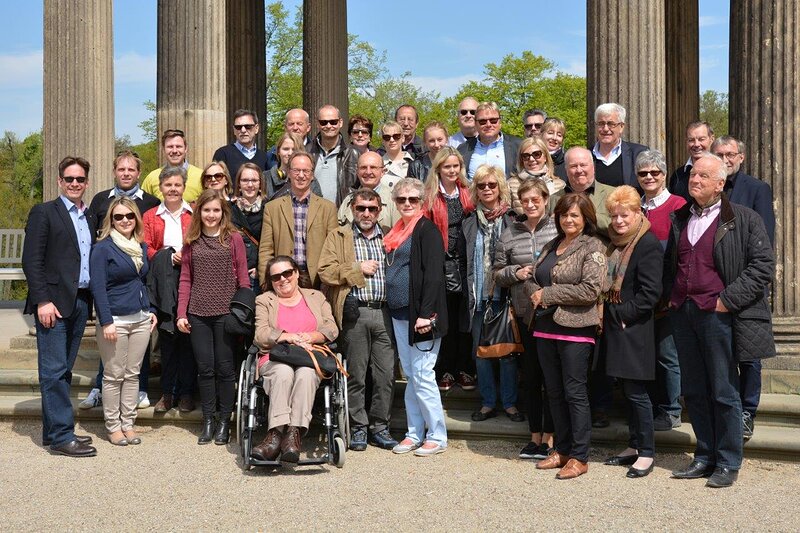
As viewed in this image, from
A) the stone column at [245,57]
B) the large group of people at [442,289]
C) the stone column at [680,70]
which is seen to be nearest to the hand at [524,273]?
the large group of people at [442,289]

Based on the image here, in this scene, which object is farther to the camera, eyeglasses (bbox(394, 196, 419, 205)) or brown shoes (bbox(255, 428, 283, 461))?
eyeglasses (bbox(394, 196, 419, 205))

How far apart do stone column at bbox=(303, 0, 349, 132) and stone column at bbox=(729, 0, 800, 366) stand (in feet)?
28.2

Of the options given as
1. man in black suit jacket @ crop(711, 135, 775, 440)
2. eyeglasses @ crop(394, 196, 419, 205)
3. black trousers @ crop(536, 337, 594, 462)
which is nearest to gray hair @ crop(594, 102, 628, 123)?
man in black suit jacket @ crop(711, 135, 775, 440)

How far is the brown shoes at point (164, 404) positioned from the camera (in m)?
10.6

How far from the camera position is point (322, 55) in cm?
1767

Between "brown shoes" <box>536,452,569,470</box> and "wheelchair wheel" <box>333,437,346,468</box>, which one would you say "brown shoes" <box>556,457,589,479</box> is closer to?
"brown shoes" <box>536,452,569,470</box>

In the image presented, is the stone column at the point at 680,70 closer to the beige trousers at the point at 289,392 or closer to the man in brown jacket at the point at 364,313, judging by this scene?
the man in brown jacket at the point at 364,313

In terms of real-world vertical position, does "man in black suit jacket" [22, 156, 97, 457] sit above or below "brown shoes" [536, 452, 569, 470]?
above

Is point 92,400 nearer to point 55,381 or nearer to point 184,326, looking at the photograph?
point 55,381

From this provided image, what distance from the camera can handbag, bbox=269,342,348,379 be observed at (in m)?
9.01

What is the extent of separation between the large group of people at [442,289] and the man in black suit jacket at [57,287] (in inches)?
0.8

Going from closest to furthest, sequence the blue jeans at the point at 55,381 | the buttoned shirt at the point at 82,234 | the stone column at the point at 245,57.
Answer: the blue jeans at the point at 55,381 < the buttoned shirt at the point at 82,234 < the stone column at the point at 245,57

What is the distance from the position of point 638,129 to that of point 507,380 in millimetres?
3176

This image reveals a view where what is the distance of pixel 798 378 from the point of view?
1016 centimetres
